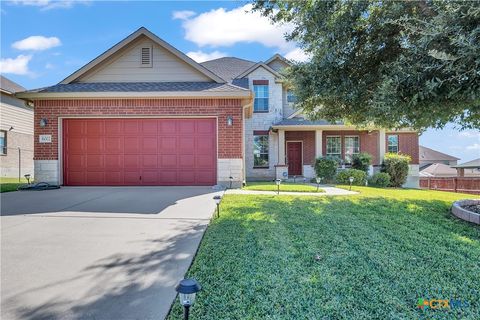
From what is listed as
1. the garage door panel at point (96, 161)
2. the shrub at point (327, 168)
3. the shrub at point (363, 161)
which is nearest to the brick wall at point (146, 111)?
the garage door panel at point (96, 161)

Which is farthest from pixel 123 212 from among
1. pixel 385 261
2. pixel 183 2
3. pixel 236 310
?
pixel 183 2

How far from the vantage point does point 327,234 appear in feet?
15.0

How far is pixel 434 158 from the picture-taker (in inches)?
1474

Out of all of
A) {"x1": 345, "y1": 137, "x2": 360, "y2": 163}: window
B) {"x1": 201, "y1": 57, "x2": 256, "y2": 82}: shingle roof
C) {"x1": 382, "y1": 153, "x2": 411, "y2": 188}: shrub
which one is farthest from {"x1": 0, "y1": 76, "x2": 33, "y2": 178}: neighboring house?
{"x1": 382, "y1": 153, "x2": 411, "y2": 188}: shrub

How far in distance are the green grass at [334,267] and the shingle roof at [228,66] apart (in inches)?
597

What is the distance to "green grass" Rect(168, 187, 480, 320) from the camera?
2.55 meters

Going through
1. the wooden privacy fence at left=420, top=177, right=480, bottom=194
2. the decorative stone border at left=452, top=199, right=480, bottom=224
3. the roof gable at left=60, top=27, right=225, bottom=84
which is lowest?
the wooden privacy fence at left=420, top=177, right=480, bottom=194

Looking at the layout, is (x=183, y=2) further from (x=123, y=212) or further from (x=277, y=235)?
(x=277, y=235)

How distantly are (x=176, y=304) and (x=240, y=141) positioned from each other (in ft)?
24.5

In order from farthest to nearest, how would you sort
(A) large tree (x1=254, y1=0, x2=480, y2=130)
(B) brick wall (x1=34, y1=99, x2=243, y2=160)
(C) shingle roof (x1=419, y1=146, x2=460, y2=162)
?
(C) shingle roof (x1=419, y1=146, x2=460, y2=162) → (B) brick wall (x1=34, y1=99, x2=243, y2=160) → (A) large tree (x1=254, y1=0, x2=480, y2=130)

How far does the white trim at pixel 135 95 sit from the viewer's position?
9.54 m

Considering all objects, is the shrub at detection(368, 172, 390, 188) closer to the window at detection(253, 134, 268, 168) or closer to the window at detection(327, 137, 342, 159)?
the window at detection(327, 137, 342, 159)

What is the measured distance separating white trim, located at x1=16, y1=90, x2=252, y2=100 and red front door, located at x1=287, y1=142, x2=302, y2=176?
30.4ft

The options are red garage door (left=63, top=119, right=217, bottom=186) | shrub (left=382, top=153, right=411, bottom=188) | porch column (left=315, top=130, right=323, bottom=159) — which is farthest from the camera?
porch column (left=315, top=130, right=323, bottom=159)
